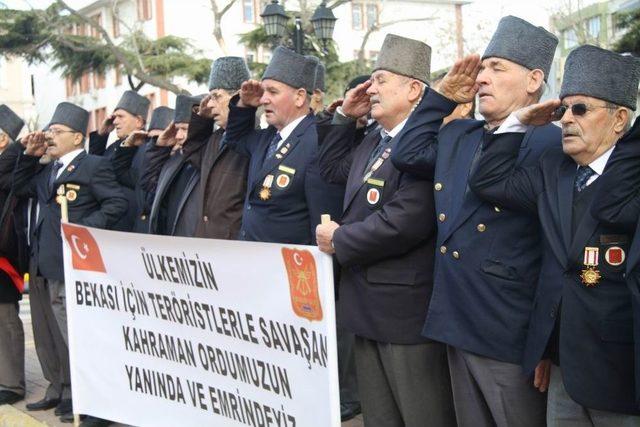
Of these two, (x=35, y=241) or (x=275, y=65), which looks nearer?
(x=275, y=65)

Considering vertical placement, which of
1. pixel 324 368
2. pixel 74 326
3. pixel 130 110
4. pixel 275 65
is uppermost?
pixel 275 65

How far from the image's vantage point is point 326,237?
4.32 m

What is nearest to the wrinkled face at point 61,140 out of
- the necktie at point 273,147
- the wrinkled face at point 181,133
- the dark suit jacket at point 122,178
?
the dark suit jacket at point 122,178

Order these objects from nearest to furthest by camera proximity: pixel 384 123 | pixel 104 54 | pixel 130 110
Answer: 1. pixel 384 123
2. pixel 130 110
3. pixel 104 54

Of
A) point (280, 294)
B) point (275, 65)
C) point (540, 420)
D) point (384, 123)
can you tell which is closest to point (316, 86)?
point (275, 65)

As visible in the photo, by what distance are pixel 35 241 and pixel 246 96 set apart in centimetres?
209

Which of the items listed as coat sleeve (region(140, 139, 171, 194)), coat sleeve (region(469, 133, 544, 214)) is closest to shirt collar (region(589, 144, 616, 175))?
coat sleeve (region(469, 133, 544, 214))

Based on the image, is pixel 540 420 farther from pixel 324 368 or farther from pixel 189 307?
pixel 189 307

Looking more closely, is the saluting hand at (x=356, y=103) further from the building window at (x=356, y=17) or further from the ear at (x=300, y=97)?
the building window at (x=356, y=17)

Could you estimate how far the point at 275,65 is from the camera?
568cm

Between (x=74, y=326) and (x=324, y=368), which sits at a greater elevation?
(x=324, y=368)

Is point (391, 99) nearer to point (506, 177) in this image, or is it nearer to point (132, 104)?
point (506, 177)

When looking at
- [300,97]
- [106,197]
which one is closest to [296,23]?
[106,197]

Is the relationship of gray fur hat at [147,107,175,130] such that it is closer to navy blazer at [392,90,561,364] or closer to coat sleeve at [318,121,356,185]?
coat sleeve at [318,121,356,185]
